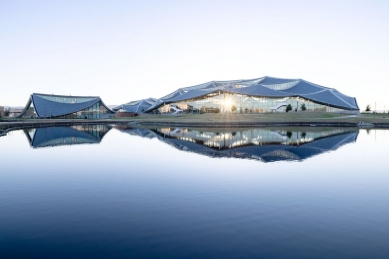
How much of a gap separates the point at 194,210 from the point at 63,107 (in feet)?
285

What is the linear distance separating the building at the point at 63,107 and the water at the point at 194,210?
73045mm

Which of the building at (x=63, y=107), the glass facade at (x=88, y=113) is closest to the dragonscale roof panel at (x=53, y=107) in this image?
the building at (x=63, y=107)

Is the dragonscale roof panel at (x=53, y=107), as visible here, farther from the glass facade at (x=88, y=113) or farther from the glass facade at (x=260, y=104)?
the glass facade at (x=260, y=104)

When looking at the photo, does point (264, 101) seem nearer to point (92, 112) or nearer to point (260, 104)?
point (260, 104)

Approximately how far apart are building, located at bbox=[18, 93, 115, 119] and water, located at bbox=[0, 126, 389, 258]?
73.0m

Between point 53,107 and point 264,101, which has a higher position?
point 264,101

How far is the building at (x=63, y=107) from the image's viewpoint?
8200 centimetres

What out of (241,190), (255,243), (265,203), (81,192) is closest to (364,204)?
(265,203)

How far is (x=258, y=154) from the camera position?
19.8 m

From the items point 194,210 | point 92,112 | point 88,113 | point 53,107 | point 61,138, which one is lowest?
point 194,210

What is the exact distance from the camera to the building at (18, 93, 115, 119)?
8200cm

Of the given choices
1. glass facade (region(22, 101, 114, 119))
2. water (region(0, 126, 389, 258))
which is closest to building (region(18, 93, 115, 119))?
glass facade (region(22, 101, 114, 119))

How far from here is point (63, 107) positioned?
8600cm

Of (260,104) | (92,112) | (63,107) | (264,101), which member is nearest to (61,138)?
(260,104)
